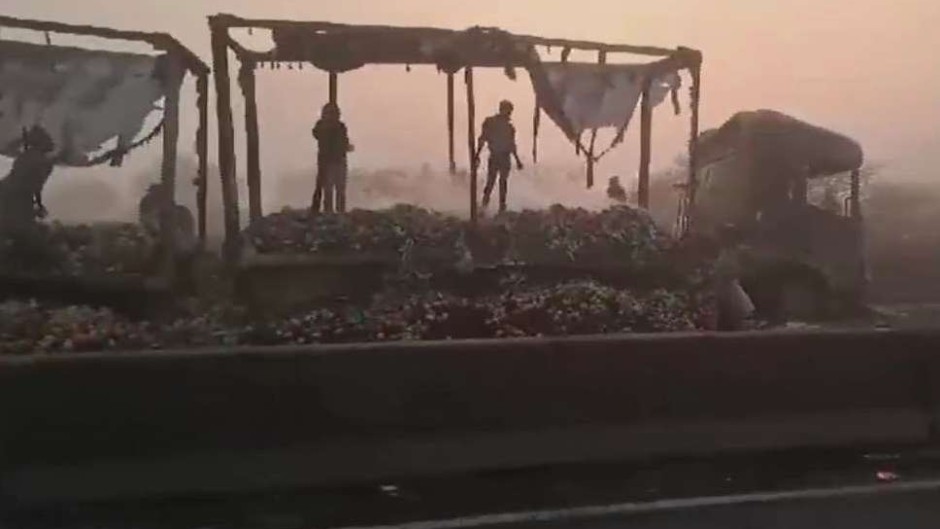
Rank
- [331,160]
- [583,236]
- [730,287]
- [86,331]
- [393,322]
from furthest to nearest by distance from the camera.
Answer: [730,287]
[583,236]
[331,160]
[393,322]
[86,331]

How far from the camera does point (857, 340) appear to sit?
9.59m

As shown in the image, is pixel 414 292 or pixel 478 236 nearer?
pixel 414 292

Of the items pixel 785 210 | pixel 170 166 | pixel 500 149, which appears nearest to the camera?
pixel 170 166

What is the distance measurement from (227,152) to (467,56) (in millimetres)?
1676

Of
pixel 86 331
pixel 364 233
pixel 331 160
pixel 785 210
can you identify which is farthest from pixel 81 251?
pixel 785 210

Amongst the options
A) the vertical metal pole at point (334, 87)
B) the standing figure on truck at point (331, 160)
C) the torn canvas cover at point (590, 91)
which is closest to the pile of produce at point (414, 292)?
the standing figure on truck at point (331, 160)

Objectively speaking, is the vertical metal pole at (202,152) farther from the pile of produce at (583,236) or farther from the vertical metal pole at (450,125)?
the pile of produce at (583,236)

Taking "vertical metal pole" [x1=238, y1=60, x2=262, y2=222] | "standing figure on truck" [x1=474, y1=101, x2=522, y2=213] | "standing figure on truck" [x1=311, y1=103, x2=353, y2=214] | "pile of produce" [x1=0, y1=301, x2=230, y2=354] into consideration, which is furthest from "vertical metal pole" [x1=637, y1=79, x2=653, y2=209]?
"pile of produce" [x1=0, y1=301, x2=230, y2=354]

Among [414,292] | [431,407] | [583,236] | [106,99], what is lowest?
[431,407]

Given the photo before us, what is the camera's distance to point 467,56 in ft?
30.7

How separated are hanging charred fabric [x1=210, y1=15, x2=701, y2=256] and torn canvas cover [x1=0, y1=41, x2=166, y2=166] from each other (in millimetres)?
494

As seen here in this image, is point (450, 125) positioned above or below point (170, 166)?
above

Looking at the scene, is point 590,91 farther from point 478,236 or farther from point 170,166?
point 170,166

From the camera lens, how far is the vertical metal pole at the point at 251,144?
8906mm
